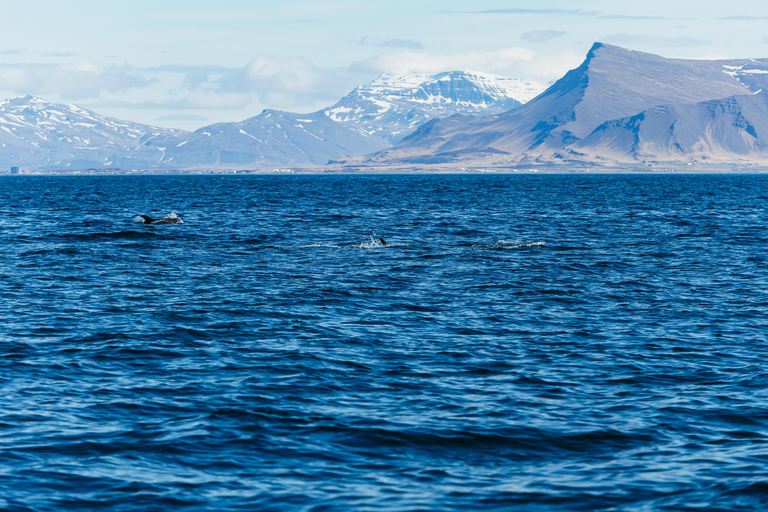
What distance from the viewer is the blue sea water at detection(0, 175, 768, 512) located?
15156 millimetres

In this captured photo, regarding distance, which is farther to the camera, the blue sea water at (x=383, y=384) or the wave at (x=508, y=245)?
the wave at (x=508, y=245)

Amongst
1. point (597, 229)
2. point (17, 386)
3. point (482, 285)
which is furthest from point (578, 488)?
point (597, 229)

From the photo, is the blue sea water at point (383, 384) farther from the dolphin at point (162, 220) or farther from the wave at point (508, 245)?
the dolphin at point (162, 220)

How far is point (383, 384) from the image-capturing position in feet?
70.9

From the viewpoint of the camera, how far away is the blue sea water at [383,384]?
15.2m

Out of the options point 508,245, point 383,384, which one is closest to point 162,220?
point 508,245

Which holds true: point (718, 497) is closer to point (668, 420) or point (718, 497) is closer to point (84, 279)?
point (668, 420)

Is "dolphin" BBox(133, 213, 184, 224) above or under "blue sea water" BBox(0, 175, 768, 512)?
above

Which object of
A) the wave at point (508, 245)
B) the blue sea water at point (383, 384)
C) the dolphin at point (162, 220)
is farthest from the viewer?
the dolphin at point (162, 220)

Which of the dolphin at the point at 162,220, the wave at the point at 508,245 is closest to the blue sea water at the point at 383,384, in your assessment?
the wave at the point at 508,245

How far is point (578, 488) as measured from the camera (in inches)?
589

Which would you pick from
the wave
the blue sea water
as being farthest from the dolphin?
the wave

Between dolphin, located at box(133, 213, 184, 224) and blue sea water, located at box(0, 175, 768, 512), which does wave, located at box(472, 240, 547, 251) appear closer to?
blue sea water, located at box(0, 175, 768, 512)

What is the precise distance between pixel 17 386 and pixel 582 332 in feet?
52.3
